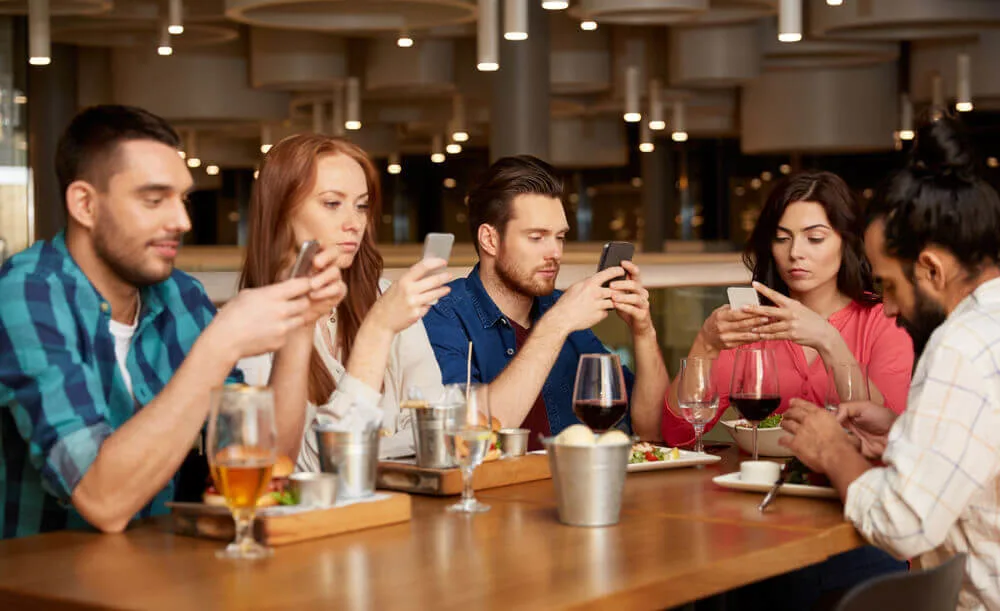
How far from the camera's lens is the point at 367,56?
531 inches

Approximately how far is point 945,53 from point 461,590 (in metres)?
13.5

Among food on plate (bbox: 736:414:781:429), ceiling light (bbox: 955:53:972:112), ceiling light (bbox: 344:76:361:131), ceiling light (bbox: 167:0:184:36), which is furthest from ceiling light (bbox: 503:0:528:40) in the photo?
ceiling light (bbox: 955:53:972:112)

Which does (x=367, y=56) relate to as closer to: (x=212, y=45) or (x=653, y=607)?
(x=212, y=45)

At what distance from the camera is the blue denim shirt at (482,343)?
3777 millimetres

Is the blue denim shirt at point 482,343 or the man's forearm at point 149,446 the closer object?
the man's forearm at point 149,446

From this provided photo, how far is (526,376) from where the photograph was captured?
3395 mm

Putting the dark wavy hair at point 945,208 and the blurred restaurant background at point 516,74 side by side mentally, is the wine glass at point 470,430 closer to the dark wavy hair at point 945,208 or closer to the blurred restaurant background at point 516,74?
the dark wavy hair at point 945,208

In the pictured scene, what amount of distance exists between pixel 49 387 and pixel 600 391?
1040 millimetres

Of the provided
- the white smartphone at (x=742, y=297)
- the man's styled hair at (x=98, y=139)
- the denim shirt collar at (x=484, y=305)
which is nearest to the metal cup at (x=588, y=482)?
the man's styled hair at (x=98, y=139)

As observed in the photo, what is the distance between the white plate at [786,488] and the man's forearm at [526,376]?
75cm

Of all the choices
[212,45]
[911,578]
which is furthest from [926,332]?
[212,45]

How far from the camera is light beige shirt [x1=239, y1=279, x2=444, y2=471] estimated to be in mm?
2721

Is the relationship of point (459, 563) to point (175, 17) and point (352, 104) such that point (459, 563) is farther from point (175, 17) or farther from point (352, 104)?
point (352, 104)

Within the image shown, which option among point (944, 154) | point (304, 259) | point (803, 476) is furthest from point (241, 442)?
point (944, 154)
